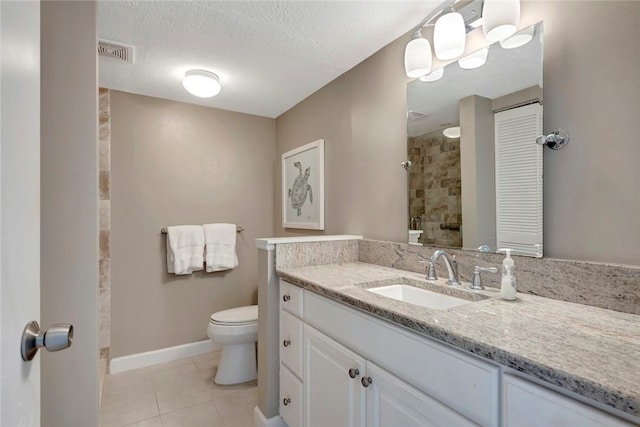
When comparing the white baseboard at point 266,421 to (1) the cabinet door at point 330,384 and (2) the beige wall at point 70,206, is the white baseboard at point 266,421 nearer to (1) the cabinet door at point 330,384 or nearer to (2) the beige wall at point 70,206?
(1) the cabinet door at point 330,384

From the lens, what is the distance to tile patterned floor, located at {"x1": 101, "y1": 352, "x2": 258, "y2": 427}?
1823mm

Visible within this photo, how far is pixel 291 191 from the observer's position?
2.77 m

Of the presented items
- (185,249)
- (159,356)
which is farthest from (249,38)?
(159,356)

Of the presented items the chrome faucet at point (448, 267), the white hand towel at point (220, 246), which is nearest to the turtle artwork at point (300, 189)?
the white hand towel at point (220, 246)

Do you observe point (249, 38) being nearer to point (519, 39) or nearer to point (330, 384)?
point (519, 39)

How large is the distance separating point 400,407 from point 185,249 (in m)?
2.12

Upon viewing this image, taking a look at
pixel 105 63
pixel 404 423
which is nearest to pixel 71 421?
pixel 404 423

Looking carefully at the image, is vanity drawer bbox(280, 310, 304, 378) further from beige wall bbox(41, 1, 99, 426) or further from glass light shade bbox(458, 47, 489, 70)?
glass light shade bbox(458, 47, 489, 70)

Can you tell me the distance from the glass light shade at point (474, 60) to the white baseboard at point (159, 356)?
275cm

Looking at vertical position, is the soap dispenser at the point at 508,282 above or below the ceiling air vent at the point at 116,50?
below

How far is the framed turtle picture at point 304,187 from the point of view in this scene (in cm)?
240

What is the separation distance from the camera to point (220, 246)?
2711 millimetres

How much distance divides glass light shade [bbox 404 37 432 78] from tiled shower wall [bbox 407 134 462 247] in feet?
1.05

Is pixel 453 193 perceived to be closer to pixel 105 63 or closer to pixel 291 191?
pixel 291 191
